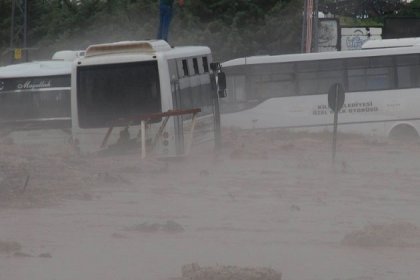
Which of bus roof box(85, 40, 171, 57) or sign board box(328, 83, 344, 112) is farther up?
bus roof box(85, 40, 171, 57)

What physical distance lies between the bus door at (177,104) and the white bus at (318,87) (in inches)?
420

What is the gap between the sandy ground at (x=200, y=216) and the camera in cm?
1123

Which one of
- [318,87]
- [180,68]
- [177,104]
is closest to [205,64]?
[180,68]

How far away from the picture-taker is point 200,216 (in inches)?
594

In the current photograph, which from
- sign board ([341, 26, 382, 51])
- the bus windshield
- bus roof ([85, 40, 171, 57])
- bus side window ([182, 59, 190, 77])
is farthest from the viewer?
sign board ([341, 26, 382, 51])

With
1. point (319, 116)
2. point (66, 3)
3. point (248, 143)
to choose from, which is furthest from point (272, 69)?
point (66, 3)

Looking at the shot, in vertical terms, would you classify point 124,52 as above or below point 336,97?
above

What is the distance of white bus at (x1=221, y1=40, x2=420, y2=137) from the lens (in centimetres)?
3328

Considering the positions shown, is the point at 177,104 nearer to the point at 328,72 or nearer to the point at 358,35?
the point at 328,72

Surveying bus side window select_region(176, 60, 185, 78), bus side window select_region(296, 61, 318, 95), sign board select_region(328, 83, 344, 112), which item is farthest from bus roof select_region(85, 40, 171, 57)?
bus side window select_region(296, 61, 318, 95)

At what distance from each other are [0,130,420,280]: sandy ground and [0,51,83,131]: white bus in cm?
170

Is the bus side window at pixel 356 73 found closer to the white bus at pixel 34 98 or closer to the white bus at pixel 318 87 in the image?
the white bus at pixel 318 87

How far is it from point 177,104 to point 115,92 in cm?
135

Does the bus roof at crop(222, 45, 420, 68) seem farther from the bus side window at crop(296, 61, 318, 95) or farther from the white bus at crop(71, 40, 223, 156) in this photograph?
the white bus at crop(71, 40, 223, 156)
